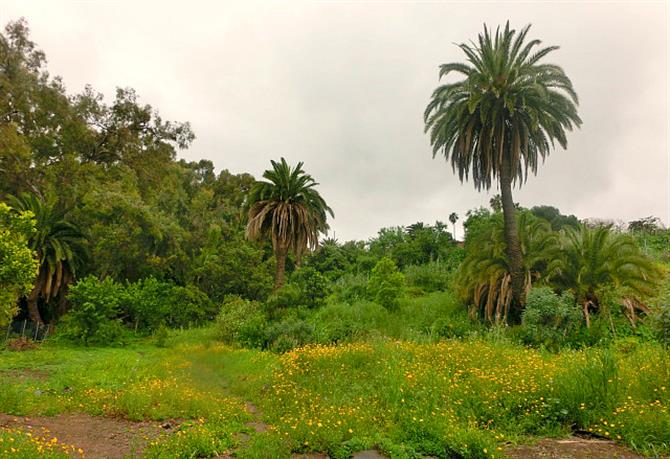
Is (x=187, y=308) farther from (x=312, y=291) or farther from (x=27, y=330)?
(x=312, y=291)

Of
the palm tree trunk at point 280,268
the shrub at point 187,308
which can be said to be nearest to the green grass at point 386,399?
the palm tree trunk at point 280,268

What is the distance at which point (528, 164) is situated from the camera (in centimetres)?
1858

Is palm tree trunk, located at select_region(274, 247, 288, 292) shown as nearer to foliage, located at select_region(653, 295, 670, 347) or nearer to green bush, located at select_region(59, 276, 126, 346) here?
green bush, located at select_region(59, 276, 126, 346)

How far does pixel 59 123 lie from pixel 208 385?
54.0 ft

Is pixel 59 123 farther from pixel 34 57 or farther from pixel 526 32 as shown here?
pixel 526 32

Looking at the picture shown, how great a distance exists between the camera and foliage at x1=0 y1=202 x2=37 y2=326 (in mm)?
10742

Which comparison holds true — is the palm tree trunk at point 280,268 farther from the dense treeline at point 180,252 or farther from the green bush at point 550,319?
the green bush at point 550,319

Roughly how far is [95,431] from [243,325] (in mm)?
11486

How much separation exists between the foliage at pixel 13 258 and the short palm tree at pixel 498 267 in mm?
Result: 15212

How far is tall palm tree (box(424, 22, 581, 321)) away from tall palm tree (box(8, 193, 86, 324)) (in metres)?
19.5

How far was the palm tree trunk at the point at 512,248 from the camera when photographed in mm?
16828

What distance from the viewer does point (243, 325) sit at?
1859cm

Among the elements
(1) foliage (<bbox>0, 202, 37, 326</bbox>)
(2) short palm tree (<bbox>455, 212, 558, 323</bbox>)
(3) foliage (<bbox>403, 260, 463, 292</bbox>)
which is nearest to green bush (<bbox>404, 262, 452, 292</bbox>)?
(3) foliage (<bbox>403, 260, 463, 292</bbox>)

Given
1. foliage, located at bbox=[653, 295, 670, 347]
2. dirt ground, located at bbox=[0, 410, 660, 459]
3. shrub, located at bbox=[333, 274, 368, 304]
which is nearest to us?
dirt ground, located at bbox=[0, 410, 660, 459]
